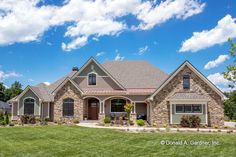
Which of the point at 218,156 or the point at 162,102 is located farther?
the point at 162,102

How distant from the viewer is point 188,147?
14359mm

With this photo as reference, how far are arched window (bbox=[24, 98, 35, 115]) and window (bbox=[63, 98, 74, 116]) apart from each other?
3840 mm

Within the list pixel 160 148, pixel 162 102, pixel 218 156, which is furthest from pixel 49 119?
pixel 218 156

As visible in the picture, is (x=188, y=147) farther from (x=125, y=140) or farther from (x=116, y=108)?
(x=116, y=108)

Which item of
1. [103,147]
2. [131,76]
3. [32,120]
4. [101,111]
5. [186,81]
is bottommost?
[103,147]

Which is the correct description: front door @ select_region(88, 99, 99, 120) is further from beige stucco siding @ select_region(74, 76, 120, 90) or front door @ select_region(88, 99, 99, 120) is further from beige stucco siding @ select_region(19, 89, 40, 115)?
beige stucco siding @ select_region(19, 89, 40, 115)

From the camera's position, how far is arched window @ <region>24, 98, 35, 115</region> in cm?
3184

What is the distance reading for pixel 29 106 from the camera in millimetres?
31984

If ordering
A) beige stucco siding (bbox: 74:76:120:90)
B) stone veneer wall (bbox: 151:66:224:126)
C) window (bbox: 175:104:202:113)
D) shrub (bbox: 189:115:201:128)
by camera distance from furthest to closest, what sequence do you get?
beige stucco siding (bbox: 74:76:120:90)
stone veneer wall (bbox: 151:66:224:126)
window (bbox: 175:104:202:113)
shrub (bbox: 189:115:201:128)

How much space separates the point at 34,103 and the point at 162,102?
14.6 meters

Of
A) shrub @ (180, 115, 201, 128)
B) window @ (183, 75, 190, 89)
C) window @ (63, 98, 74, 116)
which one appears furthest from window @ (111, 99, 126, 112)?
shrub @ (180, 115, 201, 128)

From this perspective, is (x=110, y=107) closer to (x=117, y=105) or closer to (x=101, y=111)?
(x=117, y=105)

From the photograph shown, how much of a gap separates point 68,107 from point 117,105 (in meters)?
5.59

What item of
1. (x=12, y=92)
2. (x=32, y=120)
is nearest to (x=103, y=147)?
(x=32, y=120)
